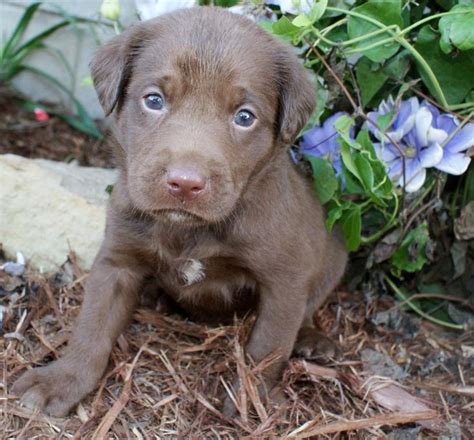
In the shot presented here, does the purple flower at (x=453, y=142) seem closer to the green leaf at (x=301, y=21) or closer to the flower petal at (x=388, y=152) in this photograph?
the flower petal at (x=388, y=152)

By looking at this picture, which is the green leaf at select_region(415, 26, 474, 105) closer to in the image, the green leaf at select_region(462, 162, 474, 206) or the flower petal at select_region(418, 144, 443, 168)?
the flower petal at select_region(418, 144, 443, 168)

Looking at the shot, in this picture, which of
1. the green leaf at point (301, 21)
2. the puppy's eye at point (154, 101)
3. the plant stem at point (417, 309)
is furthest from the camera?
the plant stem at point (417, 309)

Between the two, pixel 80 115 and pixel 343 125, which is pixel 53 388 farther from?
pixel 80 115

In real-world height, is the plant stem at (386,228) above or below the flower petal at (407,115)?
below

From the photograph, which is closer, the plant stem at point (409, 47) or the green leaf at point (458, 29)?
the green leaf at point (458, 29)

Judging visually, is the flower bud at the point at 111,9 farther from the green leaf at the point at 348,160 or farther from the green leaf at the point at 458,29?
the green leaf at the point at 458,29

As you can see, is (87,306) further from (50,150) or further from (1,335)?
(50,150)

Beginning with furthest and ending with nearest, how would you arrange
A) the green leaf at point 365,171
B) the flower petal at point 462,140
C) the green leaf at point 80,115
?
1. the green leaf at point 80,115
2. the flower petal at point 462,140
3. the green leaf at point 365,171

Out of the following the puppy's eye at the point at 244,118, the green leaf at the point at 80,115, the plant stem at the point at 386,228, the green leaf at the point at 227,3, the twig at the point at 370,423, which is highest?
the puppy's eye at the point at 244,118

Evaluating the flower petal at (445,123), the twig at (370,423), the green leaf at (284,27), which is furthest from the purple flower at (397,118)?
the twig at (370,423)
